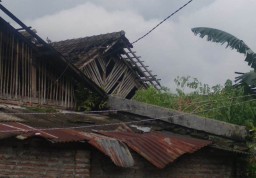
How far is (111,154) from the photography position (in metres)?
7.00

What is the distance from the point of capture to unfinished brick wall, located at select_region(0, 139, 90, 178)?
21.5 feet

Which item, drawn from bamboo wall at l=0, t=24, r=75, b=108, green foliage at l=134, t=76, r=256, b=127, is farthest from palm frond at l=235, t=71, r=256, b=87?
bamboo wall at l=0, t=24, r=75, b=108

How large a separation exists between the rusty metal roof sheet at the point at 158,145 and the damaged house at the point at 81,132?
0.02 meters

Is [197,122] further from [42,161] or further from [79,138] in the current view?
[42,161]

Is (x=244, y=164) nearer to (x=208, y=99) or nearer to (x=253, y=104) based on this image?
(x=253, y=104)

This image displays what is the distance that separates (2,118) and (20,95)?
7.40 ft

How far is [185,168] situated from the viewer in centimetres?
865

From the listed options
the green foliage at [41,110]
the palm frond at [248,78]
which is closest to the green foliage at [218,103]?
the palm frond at [248,78]

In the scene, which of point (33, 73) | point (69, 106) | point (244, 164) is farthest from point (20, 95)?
point (244, 164)

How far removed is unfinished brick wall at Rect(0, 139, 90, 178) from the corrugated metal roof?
27 cm

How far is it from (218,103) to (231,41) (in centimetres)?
252

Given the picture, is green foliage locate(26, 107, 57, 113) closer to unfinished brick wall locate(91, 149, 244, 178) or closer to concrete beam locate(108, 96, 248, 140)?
concrete beam locate(108, 96, 248, 140)

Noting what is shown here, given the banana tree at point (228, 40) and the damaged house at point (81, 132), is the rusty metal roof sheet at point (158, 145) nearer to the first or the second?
the damaged house at point (81, 132)

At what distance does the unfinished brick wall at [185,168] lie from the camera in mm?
7590
